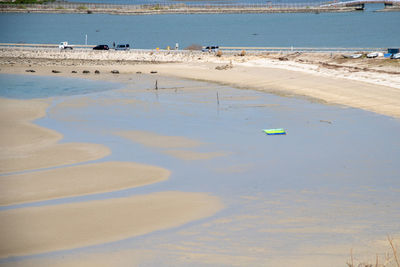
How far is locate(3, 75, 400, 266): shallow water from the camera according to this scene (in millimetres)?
12031

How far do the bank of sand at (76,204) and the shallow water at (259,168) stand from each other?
19.3 inches

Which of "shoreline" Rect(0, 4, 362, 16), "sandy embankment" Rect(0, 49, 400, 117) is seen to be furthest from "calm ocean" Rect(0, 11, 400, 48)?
"sandy embankment" Rect(0, 49, 400, 117)

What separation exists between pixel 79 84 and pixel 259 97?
1534cm

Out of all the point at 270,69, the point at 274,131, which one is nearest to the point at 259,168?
the point at 274,131

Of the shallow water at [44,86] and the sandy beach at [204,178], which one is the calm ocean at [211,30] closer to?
the shallow water at [44,86]

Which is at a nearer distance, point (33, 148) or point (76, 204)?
point (76, 204)

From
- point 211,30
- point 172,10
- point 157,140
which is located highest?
point 172,10

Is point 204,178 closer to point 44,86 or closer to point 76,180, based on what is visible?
point 76,180

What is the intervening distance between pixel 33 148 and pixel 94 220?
861 cm

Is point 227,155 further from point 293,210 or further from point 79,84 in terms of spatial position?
point 79,84

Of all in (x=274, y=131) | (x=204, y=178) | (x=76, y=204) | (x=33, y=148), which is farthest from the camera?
(x=274, y=131)

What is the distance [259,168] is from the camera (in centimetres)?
1811

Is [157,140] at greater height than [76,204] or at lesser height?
greater

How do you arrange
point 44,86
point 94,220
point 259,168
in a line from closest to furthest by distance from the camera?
point 94,220, point 259,168, point 44,86
